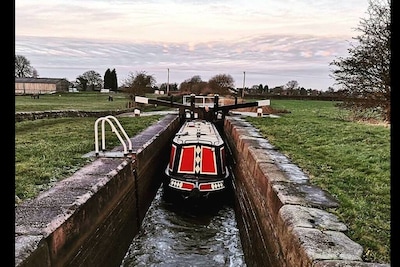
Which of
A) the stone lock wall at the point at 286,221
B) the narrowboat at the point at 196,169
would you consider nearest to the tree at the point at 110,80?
the narrowboat at the point at 196,169

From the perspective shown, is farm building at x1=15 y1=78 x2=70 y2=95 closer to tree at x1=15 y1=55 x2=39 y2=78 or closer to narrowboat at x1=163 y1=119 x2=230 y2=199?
tree at x1=15 y1=55 x2=39 y2=78

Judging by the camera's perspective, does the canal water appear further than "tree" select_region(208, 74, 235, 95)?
No

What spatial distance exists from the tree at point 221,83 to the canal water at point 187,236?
27.0 m

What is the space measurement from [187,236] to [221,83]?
108 feet

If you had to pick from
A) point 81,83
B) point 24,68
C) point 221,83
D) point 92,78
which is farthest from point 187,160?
point 24,68

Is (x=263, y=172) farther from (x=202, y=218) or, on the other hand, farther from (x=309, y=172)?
(x=202, y=218)

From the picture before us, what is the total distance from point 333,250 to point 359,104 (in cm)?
1114

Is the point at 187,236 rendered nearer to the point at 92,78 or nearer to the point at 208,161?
the point at 208,161

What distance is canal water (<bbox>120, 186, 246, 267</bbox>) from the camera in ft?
20.6

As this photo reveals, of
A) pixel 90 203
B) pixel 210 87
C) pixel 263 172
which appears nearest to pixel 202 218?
pixel 263 172

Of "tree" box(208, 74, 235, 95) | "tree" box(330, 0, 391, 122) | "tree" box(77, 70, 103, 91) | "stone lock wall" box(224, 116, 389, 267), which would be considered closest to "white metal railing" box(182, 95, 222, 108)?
"tree" box(330, 0, 391, 122)

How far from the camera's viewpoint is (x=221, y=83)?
3938 cm

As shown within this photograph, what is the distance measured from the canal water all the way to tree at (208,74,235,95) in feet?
88.7

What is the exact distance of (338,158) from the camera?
7215mm
